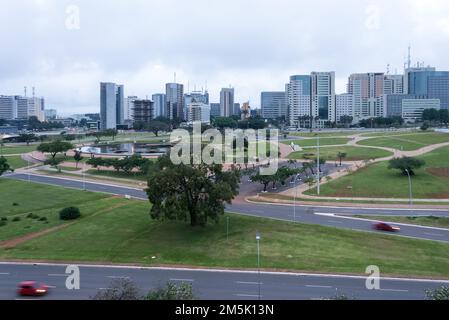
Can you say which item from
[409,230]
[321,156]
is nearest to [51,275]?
[409,230]

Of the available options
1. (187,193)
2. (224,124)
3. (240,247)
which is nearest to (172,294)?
(240,247)

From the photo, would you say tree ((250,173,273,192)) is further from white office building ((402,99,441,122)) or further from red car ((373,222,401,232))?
white office building ((402,99,441,122))

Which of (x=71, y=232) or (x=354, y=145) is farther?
(x=354, y=145)

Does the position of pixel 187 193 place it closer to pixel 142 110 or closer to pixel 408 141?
pixel 408 141

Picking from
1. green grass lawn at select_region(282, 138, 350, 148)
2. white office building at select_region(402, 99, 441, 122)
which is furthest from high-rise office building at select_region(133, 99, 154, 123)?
white office building at select_region(402, 99, 441, 122)
